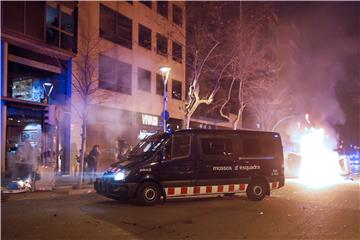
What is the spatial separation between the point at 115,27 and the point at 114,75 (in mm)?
2849

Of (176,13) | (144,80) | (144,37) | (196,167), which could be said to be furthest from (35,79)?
(176,13)

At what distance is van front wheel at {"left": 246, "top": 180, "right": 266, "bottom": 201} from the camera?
1426cm

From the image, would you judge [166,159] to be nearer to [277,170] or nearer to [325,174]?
[277,170]

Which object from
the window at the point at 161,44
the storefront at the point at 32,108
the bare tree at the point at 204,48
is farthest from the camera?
the window at the point at 161,44

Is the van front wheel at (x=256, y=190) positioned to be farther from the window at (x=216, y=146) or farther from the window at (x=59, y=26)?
the window at (x=59, y=26)

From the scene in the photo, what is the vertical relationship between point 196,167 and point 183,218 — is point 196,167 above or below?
above

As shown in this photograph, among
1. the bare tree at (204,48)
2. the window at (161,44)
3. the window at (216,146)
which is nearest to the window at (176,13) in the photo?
the window at (161,44)

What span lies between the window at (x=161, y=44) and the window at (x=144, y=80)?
197 centimetres

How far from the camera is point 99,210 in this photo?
1175 cm

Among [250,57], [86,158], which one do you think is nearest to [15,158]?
[86,158]

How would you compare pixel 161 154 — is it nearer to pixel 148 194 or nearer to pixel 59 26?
pixel 148 194

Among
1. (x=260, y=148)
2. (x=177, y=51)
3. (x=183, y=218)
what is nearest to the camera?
(x=183, y=218)

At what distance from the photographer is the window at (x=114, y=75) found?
87.8 feet

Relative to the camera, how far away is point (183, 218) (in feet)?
35.3
